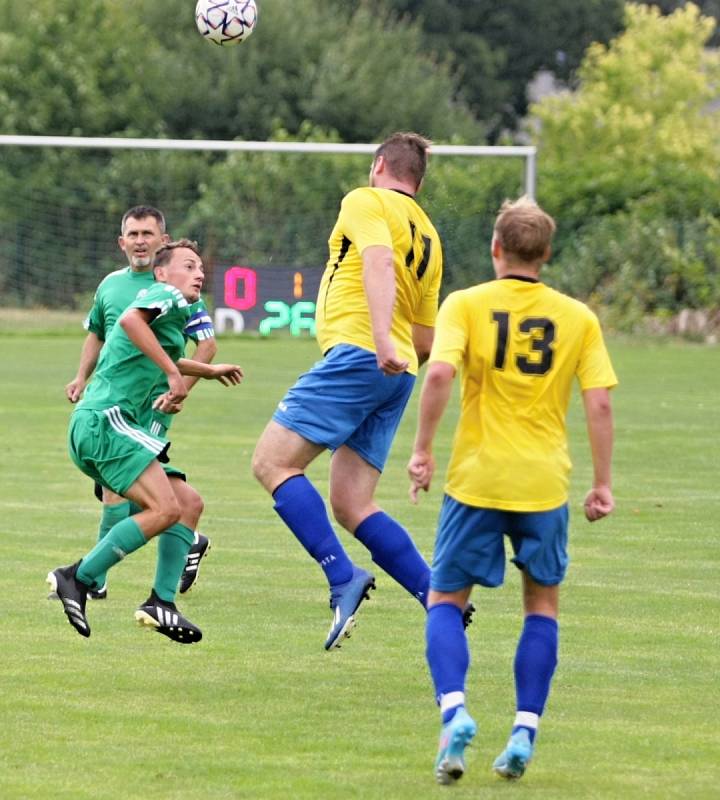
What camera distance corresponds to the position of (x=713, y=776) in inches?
221

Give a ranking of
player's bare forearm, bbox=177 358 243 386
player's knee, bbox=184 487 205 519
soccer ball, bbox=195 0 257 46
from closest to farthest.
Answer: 1. player's bare forearm, bbox=177 358 243 386
2. player's knee, bbox=184 487 205 519
3. soccer ball, bbox=195 0 257 46

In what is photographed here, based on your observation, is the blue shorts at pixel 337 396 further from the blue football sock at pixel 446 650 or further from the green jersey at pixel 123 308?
the blue football sock at pixel 446 650

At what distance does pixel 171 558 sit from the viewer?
7.79 metres

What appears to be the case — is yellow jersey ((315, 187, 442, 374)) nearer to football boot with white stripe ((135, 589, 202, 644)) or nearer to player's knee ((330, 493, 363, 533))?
player's knee ((330, 493, 363, 533))

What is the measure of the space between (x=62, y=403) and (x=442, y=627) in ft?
46.9

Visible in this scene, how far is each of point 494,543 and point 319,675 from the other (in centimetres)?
162

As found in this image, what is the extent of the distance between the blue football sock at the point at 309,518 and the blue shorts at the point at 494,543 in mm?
1879

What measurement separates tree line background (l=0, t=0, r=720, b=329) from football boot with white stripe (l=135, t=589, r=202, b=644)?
69.8 ft

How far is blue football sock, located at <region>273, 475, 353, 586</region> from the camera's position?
25.0 feet

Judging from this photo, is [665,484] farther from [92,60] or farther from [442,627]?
[92,60]

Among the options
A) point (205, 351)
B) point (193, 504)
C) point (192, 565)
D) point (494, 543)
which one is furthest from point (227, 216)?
point (494, 543)

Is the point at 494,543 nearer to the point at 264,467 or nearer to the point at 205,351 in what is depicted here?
the point at 264,467

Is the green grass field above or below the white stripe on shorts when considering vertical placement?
below

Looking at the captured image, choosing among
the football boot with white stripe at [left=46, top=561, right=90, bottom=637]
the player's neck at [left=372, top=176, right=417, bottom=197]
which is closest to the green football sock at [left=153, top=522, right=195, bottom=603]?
the football boot with white stripe at [left=46, top=561, right=90, bottom=637]
